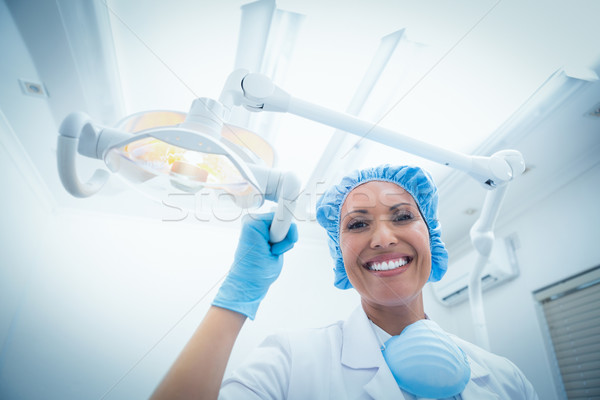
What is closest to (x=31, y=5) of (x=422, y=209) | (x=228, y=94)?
(x=228, y=94)

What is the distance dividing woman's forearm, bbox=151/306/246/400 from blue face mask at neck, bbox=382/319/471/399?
0.47 metres

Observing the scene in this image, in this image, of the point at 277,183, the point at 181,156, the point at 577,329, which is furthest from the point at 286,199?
the point at 577,329

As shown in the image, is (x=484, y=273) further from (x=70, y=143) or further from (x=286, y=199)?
(x=70, y=143)

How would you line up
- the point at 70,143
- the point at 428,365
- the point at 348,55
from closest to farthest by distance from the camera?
the point at 70,143 → the point at 428,365 → the point at 348,55

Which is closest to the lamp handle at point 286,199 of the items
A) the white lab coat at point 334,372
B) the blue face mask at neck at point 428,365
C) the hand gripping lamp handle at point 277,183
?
the hand gripping lamp handle at point 277,183

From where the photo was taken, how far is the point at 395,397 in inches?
30.7

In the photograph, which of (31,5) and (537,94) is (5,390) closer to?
(31,5)

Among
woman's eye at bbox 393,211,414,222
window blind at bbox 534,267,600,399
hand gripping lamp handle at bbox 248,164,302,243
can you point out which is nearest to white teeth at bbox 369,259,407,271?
woman's eye at bbox 393,211,414,222

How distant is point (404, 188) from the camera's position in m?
1.09

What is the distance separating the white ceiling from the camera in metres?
1.09

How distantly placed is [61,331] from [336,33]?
2168 mm

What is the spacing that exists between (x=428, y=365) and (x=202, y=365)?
58 centimetres

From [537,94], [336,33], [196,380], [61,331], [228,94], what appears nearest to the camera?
[196,380]

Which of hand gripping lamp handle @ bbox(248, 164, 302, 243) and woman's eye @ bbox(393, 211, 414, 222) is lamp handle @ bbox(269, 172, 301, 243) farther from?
woman's eye @ bbox(393, 211, 414, 222)
